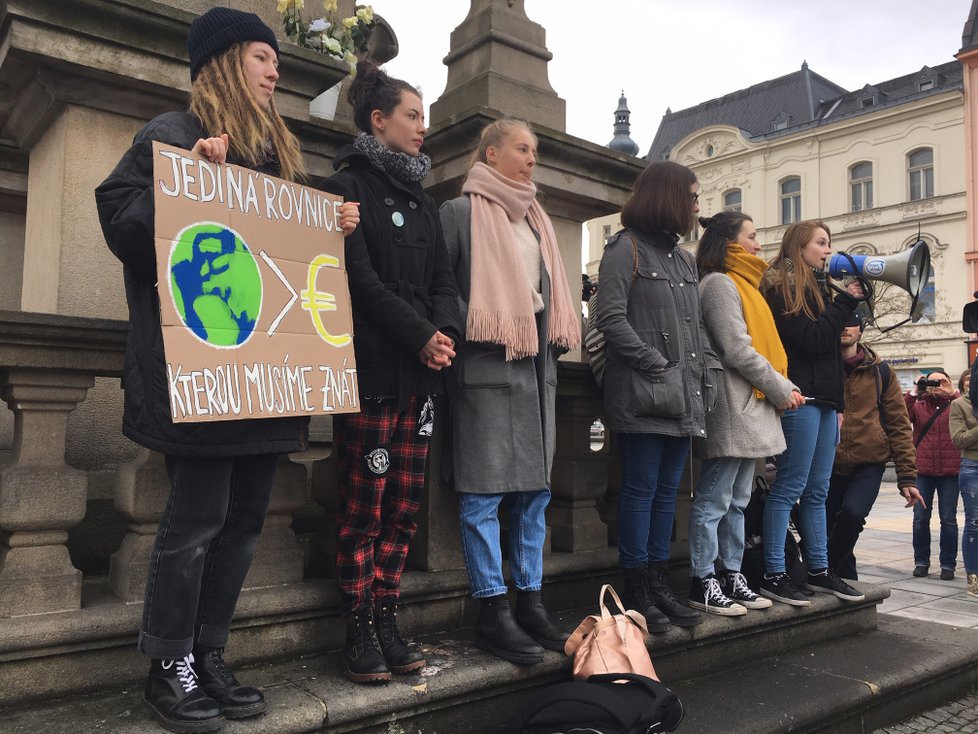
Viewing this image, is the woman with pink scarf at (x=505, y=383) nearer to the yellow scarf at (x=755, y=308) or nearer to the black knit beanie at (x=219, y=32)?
the black knit beanie at (x=219, y=32)

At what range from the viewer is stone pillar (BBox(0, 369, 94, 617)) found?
94.7 inches

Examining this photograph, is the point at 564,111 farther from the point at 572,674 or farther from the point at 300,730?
the point at 300,730

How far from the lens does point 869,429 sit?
5.11 m

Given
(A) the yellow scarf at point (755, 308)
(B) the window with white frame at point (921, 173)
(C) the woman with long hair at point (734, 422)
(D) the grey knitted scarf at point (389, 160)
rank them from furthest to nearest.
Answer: (B) the window with white frame at point (921, 173) < (A) the yellow scarf at point (755, 308) < (C) the woman with long hair at point (734, 422) < (D) the grey knitted scarf at point (389, 160)

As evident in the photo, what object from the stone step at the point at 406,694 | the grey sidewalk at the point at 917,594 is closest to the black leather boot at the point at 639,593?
the stone step at the point at 406,694

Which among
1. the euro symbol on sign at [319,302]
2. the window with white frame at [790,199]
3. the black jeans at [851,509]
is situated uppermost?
the window with white frame at [790,199]

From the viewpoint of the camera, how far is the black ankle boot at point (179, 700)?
7.15 ft

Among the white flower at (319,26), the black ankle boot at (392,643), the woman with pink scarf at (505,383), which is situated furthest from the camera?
the white flower at (319,26)

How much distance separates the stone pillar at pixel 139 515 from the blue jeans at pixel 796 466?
2.90 metres

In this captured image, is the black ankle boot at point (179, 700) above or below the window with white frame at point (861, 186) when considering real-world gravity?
below

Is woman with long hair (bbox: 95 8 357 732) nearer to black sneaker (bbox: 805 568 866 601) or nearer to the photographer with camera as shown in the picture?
black sneaker (bbox: 805 568 866 601)

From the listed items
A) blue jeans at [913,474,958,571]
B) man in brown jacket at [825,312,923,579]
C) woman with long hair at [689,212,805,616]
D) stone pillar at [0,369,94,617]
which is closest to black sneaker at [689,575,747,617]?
woman with long hair at [689,212,805,616]

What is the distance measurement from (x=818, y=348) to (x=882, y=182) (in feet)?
113

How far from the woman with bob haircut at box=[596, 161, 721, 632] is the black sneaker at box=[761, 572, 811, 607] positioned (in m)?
0.79
